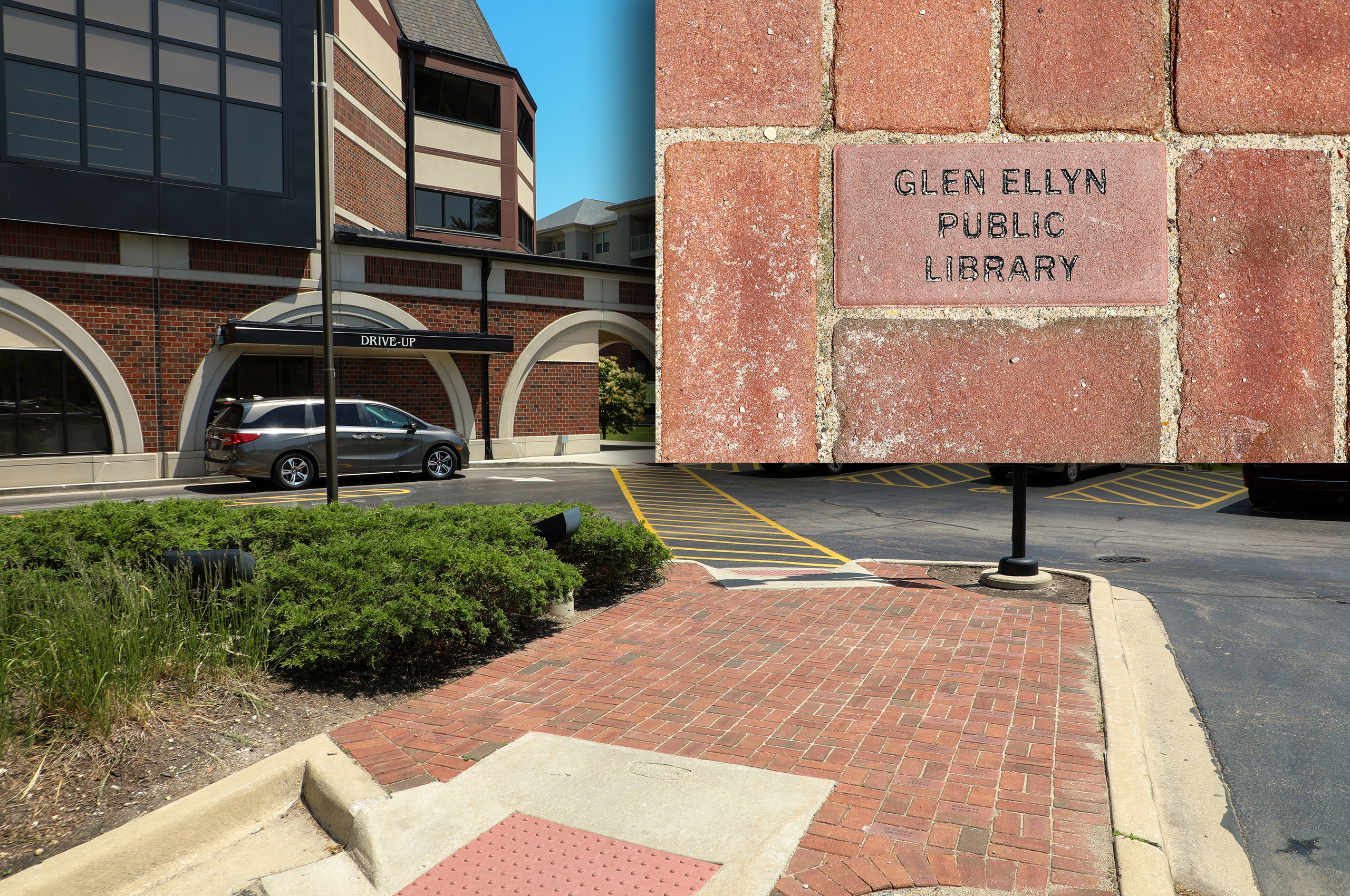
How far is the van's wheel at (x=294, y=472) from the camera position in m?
16.8

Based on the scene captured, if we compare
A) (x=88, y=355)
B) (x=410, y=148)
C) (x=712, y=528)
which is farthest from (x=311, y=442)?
(x=410, y=148)

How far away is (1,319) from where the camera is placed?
1755cm

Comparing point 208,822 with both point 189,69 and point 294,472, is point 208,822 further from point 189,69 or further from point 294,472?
point 189,69

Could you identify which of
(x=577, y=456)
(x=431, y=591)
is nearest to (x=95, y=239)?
(x=577, y=456)

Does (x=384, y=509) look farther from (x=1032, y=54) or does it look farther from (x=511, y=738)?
(x=1032, y=54)

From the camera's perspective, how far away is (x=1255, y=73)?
829mm

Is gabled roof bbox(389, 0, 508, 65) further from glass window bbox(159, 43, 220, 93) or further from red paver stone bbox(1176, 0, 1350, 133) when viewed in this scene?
red paver stone bbox(1176, 0, 1350, 133)

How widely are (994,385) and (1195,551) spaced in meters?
12.3

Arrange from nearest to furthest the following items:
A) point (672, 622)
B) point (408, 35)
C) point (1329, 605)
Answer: point (672, 622), point (1329, 605), point (408, 35)

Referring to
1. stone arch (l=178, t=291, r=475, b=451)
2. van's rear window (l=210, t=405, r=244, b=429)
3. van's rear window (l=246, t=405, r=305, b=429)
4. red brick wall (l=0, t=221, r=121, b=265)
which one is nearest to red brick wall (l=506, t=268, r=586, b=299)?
stone arch (l=178, t=291, r=475, b=451)

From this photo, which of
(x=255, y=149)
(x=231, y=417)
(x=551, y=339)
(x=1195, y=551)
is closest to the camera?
(x=1195, y=551)

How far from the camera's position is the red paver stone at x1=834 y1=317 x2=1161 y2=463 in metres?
0.79

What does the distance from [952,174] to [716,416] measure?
0.32 m

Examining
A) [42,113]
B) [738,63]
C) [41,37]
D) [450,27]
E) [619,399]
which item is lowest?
[738,63]
